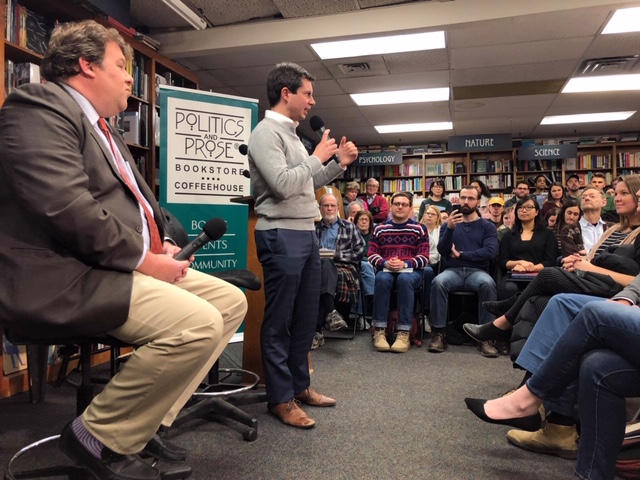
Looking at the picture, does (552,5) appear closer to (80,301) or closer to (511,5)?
(511,5)

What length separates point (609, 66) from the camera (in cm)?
491

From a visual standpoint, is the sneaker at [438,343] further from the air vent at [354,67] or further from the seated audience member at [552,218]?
the air vent at [354,67]

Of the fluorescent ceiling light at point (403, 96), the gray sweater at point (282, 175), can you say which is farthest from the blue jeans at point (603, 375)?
the fluorescent ceiling light at point (403, 96)

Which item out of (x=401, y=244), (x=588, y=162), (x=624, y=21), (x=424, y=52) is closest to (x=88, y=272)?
(x=401, y=244)

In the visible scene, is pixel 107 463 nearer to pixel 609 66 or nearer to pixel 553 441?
pixel 553 441

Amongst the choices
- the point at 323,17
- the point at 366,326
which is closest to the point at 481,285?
the point at 366,326

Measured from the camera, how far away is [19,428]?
1.87 m

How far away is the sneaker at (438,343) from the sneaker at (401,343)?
163 mm

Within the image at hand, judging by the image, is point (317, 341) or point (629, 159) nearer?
point (317, 341)

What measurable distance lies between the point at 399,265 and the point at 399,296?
236 mm

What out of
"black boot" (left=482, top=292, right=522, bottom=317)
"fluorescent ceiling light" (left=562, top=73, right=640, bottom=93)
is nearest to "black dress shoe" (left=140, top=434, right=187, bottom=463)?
"black boot" (left=482, top=292, right=522, bottom=317)

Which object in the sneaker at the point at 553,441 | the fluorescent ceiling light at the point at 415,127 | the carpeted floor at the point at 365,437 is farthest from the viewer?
the fluorescent ceiling light at the point at 415,127

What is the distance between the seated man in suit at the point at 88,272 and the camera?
102cm

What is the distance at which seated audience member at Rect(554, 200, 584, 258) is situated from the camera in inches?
126
